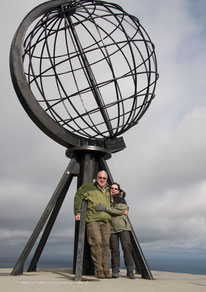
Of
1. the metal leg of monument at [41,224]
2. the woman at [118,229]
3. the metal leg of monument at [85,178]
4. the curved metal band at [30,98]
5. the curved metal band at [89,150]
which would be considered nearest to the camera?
the woman at [118,229]

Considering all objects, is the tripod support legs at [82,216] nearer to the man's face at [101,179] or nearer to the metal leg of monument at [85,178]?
the metal leg of monument at [85,178]

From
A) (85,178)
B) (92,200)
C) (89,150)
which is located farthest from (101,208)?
(89,150)

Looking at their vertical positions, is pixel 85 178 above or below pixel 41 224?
above

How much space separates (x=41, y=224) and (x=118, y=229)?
1.75 m

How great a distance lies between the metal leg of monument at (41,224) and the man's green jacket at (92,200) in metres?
0.88

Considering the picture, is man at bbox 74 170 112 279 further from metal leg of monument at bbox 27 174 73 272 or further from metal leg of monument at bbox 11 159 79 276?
metal leg of monument at bbox 27 174 73 272

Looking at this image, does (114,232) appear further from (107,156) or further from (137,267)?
(107,156)

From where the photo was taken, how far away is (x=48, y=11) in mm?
7527

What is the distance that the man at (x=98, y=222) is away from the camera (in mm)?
5414

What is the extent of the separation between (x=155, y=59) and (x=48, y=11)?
9.88 feet

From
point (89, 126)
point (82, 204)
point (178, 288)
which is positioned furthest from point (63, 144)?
point (178, 288)

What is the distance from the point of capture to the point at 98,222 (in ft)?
18.8

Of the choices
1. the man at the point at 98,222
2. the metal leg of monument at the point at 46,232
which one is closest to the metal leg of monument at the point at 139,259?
the man at the point at 98,222

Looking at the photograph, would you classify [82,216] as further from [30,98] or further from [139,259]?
[30,98]
